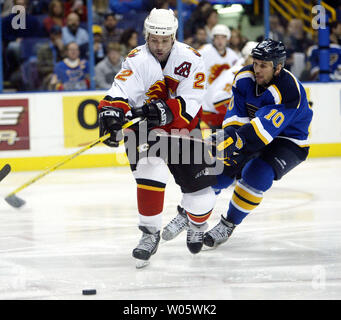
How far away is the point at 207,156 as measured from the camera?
3199 mm

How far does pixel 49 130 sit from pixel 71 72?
0.57 meters

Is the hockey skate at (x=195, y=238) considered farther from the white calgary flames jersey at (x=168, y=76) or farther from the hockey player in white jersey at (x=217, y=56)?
the hockey player in white jersey at (x=217, y=56)

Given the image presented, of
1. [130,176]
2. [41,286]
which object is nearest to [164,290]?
[41,286]

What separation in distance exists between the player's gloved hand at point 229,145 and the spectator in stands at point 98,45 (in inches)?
143

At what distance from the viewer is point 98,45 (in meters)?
6.80

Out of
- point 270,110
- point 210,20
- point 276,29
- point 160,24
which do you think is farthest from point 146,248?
point 276,29

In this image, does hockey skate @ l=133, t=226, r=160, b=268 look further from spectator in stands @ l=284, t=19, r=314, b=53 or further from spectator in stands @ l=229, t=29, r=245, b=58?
spectator in stands @ l=284, t=19, r=314, b=53

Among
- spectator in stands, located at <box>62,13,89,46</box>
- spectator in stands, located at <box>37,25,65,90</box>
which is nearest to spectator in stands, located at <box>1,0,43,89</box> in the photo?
spectator in stands, located at <box>37,25,65,90</box>

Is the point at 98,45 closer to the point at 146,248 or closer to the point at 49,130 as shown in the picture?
the point at 49,130

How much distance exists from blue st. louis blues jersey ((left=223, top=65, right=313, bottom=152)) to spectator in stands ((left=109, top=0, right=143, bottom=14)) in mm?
3556

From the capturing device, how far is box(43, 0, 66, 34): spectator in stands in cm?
658

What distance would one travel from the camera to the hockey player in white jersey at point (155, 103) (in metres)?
3.03
